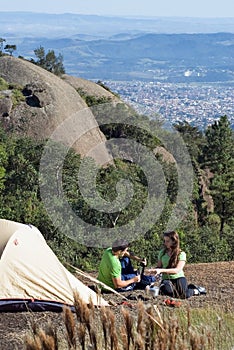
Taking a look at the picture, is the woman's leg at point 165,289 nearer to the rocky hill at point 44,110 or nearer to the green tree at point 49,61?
the rocky hill at point 44,110

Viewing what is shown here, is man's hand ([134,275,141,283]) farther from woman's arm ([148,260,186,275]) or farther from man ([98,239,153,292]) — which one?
woman's arm ([148,260,186,275])

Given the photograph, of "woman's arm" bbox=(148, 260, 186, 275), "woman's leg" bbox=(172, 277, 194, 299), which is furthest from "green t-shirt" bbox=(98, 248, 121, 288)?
"woman's leg" bbox=(172, 277, 194, 299)

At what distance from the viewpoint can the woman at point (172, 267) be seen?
28.7ft

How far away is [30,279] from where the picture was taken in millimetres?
8484

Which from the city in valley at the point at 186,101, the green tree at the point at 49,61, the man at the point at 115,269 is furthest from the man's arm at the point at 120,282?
the city in valley at the point at 186,101

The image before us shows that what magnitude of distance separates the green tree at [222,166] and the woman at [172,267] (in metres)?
26.9

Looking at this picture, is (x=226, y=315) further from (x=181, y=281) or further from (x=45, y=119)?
(x=45, y=119)

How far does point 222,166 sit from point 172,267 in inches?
1345

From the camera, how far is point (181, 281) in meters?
8.91

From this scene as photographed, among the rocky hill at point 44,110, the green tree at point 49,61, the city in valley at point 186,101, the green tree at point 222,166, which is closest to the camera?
the green tree at point 222,166

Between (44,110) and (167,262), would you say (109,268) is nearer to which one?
(167,262)

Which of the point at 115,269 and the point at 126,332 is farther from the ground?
the point at 126,332

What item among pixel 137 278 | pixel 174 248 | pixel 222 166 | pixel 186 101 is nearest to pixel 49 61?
pixel 222 166

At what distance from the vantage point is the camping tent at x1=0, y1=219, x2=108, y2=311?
829 cm
